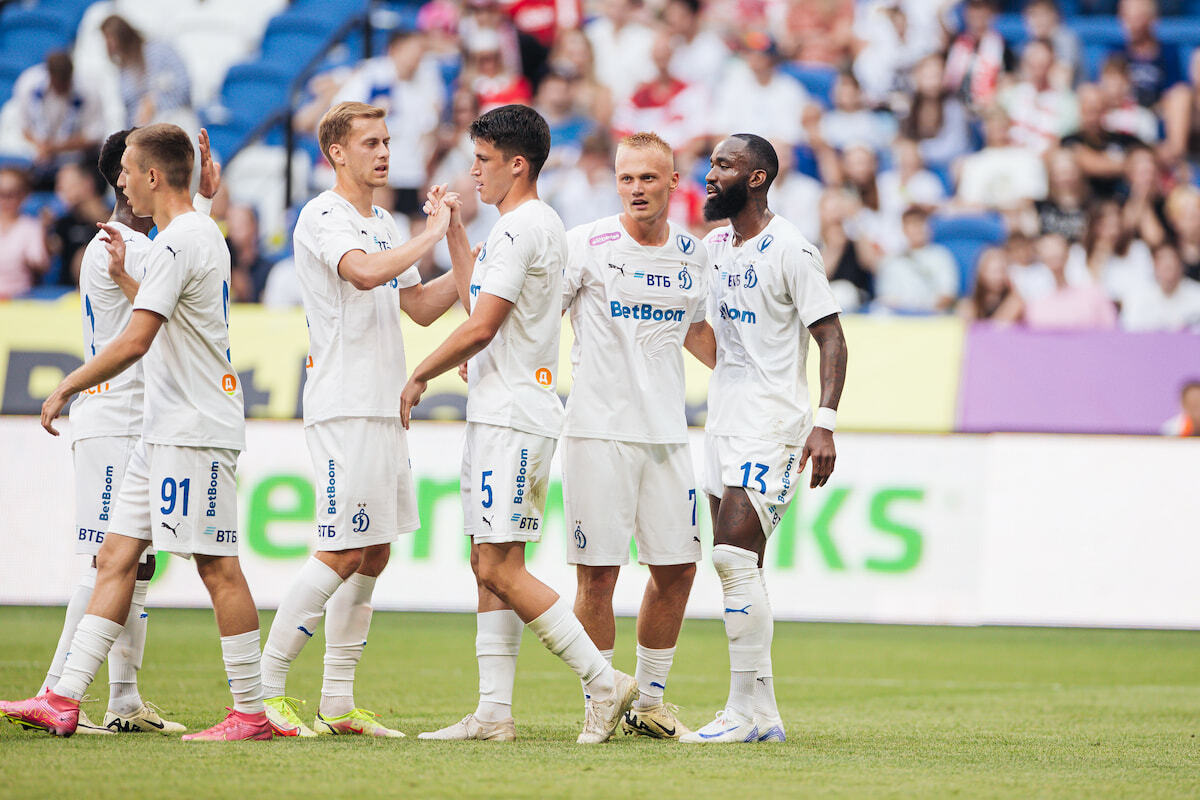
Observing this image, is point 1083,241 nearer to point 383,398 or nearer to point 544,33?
point 544,33

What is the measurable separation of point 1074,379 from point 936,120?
190 inches

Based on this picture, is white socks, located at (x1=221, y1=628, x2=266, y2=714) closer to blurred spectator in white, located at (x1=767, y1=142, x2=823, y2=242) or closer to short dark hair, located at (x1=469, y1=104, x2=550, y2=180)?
short dark hair, located at (x1=469, y1=104, x2=550, y2=180)

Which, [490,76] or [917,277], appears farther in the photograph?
[490,76]

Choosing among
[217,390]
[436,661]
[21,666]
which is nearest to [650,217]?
[217,390]

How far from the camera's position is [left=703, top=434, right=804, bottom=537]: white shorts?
627cm

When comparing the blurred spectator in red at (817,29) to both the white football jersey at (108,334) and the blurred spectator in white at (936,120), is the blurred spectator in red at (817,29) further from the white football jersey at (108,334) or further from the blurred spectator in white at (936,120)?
the white football jersey at (108,334)

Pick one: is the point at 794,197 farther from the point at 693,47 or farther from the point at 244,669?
the point at 244,669

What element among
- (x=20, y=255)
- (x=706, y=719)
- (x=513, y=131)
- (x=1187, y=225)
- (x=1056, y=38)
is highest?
(x=1056, y=38)

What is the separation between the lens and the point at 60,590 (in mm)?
11344

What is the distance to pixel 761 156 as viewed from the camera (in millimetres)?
6480

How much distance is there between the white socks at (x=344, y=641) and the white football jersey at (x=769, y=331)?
5.46ft

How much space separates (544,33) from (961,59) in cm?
481

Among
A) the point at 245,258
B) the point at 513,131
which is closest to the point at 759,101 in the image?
the point at 245,258

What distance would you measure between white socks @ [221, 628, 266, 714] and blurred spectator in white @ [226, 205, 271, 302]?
355 inches
